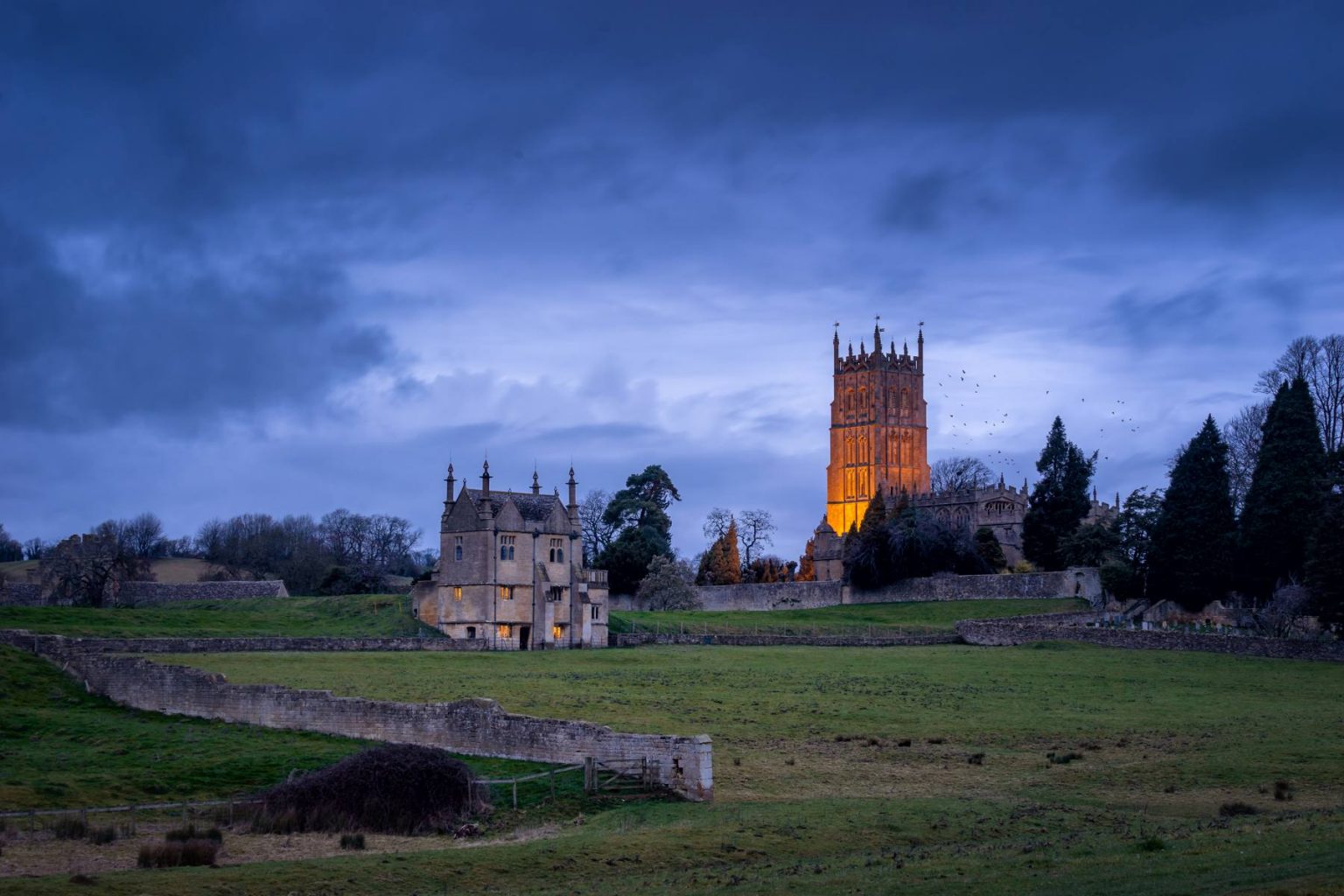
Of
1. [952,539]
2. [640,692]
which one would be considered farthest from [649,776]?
[952,539]

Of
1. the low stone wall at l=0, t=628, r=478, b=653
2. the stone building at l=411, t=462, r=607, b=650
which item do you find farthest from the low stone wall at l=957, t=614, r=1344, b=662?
the low stone wall at l=0, t=628, r=478, b=653

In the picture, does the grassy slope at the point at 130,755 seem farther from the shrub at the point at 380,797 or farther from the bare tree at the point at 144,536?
the bare tree at the point at 144,536

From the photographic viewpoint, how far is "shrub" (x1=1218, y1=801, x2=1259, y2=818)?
2955 centimetres

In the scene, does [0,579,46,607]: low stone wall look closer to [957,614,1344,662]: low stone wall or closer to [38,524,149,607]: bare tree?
[38,524,149,607]: bare tree

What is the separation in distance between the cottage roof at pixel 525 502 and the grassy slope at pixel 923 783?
18.6m

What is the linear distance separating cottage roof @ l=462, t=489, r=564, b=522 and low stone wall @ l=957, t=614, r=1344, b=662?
78.8 feet

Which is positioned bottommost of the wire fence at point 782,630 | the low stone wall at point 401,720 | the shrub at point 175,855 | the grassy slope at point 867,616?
the shrub at point 175,855

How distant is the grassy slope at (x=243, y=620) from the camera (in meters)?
70.6

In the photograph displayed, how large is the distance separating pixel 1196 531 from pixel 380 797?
6434 cm

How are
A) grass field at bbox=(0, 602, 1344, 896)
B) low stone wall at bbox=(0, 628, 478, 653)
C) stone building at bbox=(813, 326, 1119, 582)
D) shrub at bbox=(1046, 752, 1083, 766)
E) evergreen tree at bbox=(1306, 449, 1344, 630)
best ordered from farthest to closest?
stone building at bbox=(813, 326, 1119, 582) → evergreen tree at bbox=(1306, 449, 1344, 630) → low stone wall at bbox=(0, 628, 478, 653) → shrub at bbox=(1046, 752, 1083, 766) → grass field at bbox=(0, 602, 1344, 896)

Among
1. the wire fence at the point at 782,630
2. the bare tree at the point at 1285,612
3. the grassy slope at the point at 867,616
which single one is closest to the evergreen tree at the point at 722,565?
the grassy slope at the point at 867,616

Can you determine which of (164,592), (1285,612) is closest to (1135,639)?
(1285,612)

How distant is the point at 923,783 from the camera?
33.9m

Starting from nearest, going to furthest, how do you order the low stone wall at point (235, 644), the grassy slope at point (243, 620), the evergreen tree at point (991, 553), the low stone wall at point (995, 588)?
the low stone wall at point (235, 644), the grassy slope at point (243, 620), the low stone wall at point (995, 588), the evergreen tree at point (991, 553)
